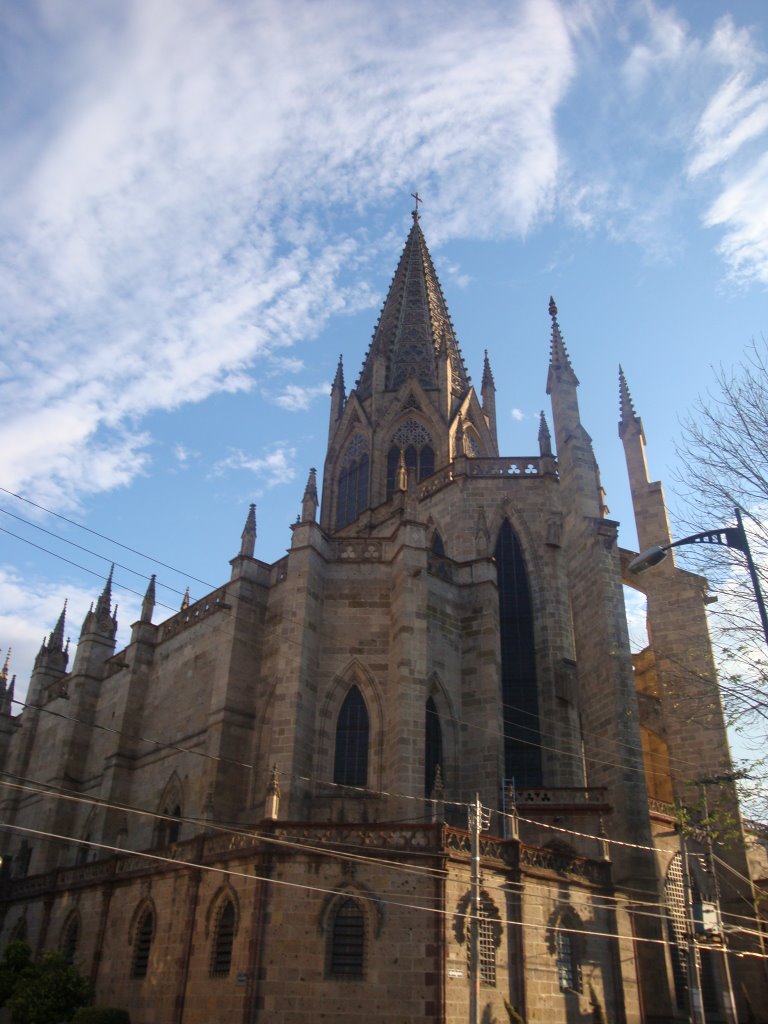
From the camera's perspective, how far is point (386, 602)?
23328 millimetres

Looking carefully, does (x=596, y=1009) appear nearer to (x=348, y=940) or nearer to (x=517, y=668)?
(x=348, y=940)

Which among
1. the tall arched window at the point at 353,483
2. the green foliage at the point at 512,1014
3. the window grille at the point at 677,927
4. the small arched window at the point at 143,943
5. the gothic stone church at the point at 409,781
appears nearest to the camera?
the green foliage at the point at 512,1014

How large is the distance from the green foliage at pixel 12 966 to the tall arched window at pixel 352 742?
9055 mm

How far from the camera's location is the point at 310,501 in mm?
25125

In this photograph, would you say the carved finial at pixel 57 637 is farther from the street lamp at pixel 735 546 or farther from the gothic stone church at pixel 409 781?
the street lamp at pixel 735 546

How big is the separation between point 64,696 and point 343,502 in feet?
50.1

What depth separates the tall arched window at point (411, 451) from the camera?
39.1 metres

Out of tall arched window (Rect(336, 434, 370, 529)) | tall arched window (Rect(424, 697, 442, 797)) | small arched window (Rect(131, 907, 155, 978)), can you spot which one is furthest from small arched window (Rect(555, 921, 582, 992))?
tall arched window (Rect(336, 434, 370, 529))

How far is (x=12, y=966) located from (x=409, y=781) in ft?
37.8

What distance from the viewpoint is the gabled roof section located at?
42.4 m

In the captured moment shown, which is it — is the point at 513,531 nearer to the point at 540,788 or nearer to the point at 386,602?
the point at 386,602

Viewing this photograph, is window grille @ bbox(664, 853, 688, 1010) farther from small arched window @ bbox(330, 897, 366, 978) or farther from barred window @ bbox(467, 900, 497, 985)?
small arched window @ bbox(330, 897, 366, 978)

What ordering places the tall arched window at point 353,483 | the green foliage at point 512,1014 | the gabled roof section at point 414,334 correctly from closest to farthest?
the green foliage at point 512,1014, the tall arched window at point 353,483, the gabled roof section at point 414,334

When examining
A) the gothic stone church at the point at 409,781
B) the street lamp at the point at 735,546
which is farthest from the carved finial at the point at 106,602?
the street lamp at the point at 735,546
